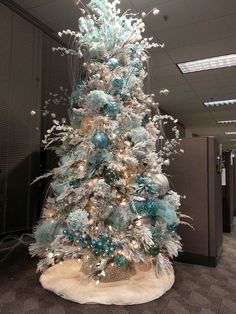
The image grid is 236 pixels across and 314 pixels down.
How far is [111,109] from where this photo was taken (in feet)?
7.28

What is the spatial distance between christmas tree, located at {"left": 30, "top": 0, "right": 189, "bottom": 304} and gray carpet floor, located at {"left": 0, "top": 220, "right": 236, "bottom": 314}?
0.70 ft

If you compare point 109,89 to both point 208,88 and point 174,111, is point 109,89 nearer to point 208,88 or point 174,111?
point 208,88

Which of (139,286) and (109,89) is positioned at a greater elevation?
(109,89)

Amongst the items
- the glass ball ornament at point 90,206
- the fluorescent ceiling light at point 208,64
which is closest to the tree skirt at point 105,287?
the glass ball ornament at point 90,206

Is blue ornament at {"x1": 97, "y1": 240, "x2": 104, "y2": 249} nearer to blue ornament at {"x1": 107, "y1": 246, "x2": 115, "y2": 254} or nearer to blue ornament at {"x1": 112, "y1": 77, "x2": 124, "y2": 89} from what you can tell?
blue ornament at {"x1": 107, "y1": 246, "x2": 115, "y2": 254}

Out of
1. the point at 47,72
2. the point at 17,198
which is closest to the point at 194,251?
the point at 17,198

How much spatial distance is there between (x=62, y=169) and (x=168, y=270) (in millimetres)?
1184

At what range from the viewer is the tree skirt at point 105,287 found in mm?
1984

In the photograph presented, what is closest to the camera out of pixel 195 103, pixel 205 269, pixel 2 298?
pixel 2 298

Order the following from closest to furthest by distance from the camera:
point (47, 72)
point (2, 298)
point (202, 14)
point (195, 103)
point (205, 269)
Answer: point (2, 298)
point (205, 269)
point (202, 14)
point (47, 72)
point (195, 103)

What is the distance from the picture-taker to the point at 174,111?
336 inches

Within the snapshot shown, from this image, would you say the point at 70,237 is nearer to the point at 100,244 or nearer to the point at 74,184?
the point at 100,244

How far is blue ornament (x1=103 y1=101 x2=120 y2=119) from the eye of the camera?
7.24ft

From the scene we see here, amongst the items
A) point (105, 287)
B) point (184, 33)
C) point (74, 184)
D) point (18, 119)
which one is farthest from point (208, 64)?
point (105, 287)
